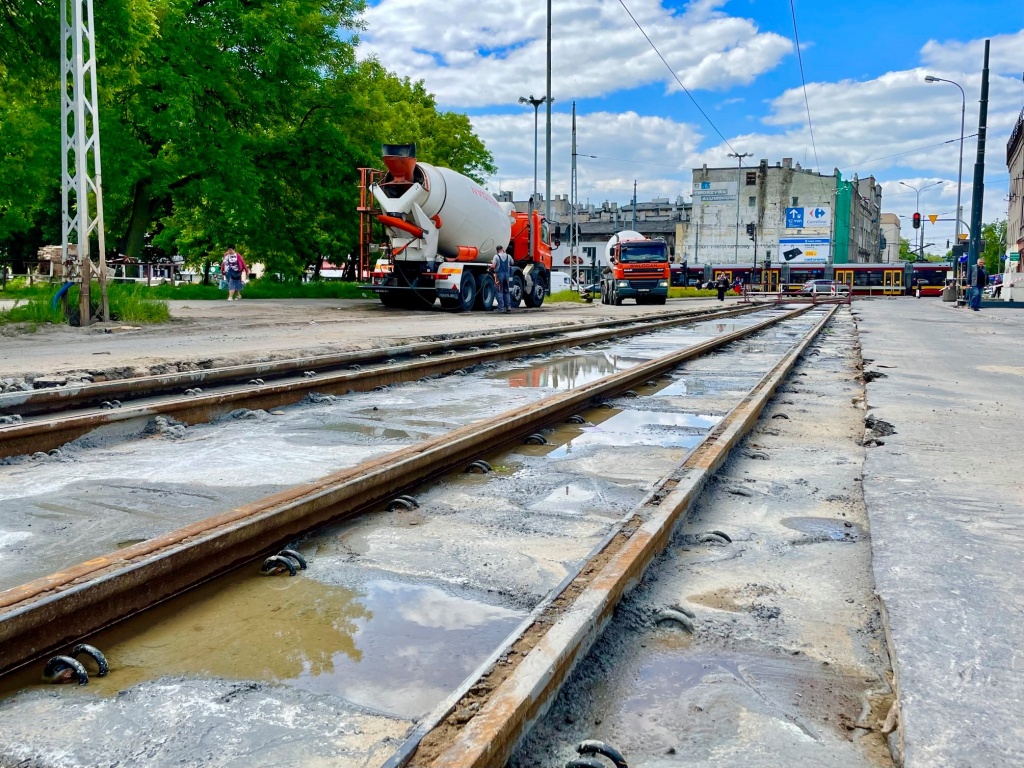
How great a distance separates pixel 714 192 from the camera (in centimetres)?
9756

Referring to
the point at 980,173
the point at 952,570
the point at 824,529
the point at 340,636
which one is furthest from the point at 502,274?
the point at 340,636

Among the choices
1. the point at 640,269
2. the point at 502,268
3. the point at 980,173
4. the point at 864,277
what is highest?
the point at 980,173

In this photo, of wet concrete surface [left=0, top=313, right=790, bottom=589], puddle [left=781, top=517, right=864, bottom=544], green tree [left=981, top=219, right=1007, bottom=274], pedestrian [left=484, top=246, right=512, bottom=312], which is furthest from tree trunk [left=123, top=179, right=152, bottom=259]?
green tree [left=981, top=219, right=1007, bottom=274]

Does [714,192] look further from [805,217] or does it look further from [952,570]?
[952,570]

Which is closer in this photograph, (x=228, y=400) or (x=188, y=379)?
(x=228, y=400)

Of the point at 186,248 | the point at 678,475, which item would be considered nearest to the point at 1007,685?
the point at 678,475

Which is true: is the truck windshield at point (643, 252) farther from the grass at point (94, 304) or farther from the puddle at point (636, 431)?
the puddle at point (636, 431)

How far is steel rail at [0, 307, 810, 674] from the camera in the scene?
7.85ft

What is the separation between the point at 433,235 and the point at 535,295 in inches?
290

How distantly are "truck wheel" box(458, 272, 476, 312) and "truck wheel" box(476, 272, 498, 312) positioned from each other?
62 centimetres

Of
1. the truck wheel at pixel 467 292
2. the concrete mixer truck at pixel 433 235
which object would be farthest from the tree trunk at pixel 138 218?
the truck wheel at pixel 467 292

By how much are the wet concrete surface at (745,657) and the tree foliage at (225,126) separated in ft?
47.7

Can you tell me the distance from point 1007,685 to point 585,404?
5.40 metres

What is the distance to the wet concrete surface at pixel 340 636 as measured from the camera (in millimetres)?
2039
